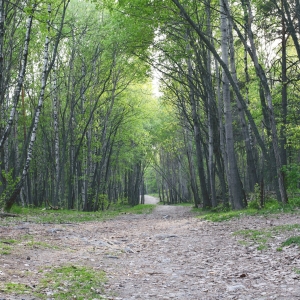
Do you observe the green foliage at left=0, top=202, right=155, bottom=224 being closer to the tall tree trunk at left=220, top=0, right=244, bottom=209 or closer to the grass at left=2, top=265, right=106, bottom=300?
the tall tree trunk at left=220, top=0, right=244, bottom=209

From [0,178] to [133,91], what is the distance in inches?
651

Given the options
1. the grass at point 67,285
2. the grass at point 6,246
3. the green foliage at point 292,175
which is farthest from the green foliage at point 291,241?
the green foliage at point 292,175

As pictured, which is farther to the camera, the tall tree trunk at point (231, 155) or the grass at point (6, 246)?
the tall tree trunk at point (231, 155)

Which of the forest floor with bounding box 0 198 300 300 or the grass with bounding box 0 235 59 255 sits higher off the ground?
the grass with bounding box 0 235 59 255

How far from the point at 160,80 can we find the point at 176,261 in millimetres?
15704

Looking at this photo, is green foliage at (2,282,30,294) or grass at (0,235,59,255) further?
grass at (0,235,59,255)

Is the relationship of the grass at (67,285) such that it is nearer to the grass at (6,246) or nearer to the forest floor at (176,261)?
the forest floor at (176,261)

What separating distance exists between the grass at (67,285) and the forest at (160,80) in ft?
20.4

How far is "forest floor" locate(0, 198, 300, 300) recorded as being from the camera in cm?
452

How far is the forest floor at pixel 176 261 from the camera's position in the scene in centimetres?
452

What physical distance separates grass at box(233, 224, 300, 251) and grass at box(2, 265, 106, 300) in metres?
3.49

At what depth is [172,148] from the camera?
1448 inches

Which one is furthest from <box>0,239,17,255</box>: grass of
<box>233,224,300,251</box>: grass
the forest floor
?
<box>233,224,300,251</box>: grass

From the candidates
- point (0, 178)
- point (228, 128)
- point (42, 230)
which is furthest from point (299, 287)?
point (0, 178)
